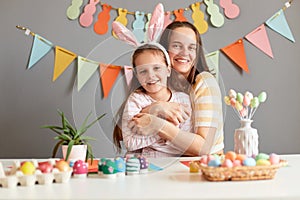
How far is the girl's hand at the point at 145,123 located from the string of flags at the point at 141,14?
0.82 meters

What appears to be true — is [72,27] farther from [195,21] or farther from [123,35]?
[123,35]

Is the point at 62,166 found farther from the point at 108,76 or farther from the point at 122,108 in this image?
the point at 108,76

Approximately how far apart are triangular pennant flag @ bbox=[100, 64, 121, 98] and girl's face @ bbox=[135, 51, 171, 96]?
2.07 feet

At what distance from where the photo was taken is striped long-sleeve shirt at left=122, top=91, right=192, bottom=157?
1.49m

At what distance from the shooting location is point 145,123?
54.9 inches

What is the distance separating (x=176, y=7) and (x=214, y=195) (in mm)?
1516

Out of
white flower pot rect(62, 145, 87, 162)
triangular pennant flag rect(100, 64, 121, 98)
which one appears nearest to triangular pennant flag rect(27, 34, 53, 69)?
triangular pennant flag rect(100, 64, 121, 98)

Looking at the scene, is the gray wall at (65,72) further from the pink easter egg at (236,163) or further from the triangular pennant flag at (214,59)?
the pink easter egg at (236,163)

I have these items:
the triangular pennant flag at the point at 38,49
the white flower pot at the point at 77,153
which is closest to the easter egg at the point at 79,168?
the white flower pot at the point at 77,153

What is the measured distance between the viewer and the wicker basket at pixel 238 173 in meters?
0.91

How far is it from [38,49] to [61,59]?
0.41ft

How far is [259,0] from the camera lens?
2186 millimetres

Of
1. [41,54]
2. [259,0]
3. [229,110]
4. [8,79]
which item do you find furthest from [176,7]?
[8,79]

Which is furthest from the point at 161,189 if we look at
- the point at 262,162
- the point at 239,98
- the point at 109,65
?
the point at 109,65
